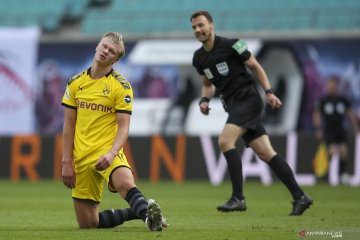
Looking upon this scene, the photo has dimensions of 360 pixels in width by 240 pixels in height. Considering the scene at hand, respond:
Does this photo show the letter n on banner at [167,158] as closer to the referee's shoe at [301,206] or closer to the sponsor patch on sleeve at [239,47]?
the sponsor patch on sleeve at [239,47]

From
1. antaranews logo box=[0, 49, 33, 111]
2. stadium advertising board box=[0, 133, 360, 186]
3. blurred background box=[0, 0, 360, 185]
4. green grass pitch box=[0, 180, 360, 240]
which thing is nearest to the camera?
green grass pitch box=[0, 180, 360, 240]

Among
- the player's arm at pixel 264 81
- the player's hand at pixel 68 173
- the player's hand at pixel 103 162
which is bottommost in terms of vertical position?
the player's hand at pixel 68 173

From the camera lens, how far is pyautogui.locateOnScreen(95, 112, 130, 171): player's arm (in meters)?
7.73

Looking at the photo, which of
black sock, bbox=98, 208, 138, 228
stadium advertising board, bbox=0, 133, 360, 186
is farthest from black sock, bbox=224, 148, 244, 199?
stadium advertising board, bbox=0, 133, 360, 186

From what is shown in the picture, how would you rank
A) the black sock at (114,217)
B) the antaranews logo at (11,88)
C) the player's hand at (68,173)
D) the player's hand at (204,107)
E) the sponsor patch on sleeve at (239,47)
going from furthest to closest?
the antaranews logo at (11,88), the player's hand at (204,107), the sponsor patch on sleeve at (239,47), the black sock at (114,217), the player's hand at (68,173)

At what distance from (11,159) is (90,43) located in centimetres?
678

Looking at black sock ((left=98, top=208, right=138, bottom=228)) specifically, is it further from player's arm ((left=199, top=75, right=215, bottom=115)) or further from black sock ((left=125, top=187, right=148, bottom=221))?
player's arm ((left=199, top=75, right=215, bottom=115))

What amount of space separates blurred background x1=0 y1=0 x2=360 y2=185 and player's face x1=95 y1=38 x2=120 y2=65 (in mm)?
14834

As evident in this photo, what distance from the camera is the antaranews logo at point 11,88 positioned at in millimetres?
24953

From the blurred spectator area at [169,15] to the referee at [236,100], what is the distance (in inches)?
547

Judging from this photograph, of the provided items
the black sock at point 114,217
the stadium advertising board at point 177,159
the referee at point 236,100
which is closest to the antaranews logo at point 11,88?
the stadium advertising board at point 177,159

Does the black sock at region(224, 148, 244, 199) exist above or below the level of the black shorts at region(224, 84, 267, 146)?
below

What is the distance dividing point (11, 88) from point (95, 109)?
17337mm

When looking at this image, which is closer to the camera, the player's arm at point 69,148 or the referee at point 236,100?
the player's arm at point 69,148
